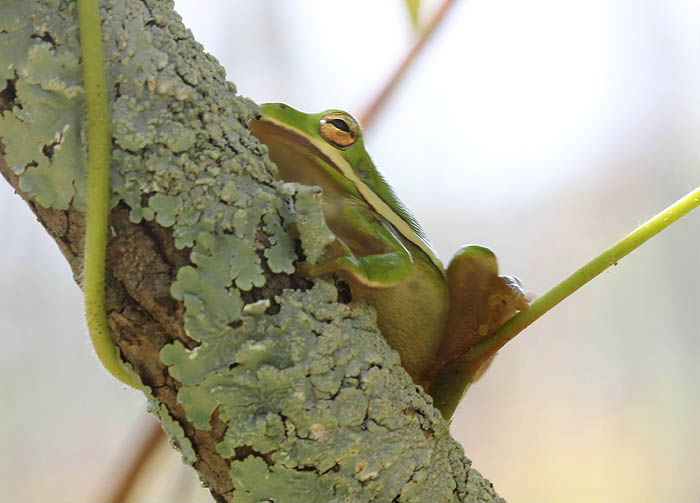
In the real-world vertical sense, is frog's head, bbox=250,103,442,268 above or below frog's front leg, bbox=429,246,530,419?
→ above

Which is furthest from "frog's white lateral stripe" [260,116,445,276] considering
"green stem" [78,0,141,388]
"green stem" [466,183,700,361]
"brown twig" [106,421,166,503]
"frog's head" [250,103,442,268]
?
"brown twig" [106,421,166,503]

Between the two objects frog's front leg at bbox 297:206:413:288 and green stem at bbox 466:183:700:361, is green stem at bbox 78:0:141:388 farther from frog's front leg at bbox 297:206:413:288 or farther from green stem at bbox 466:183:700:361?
green stem at bbox 466:183:700:361

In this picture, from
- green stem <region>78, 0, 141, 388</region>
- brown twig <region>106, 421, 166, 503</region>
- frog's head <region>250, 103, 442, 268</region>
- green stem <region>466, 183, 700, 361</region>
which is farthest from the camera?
brown twig <region>106, 421, 166, 503</region>

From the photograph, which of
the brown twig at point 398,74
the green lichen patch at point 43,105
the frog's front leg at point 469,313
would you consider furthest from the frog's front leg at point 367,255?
the brown twig at point 398,74

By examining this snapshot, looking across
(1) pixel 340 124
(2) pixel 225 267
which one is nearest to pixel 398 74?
(1) pixel 340 124

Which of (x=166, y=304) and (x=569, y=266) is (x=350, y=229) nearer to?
(x=166, y=304)

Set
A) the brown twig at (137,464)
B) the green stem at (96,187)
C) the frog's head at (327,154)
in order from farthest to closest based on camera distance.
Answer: the brown twig at (137,464) < the frog's head at (327,154) < the green stem at (96,187)

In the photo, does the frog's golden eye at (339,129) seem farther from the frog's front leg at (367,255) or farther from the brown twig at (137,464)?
the brown twig at (137,464)
